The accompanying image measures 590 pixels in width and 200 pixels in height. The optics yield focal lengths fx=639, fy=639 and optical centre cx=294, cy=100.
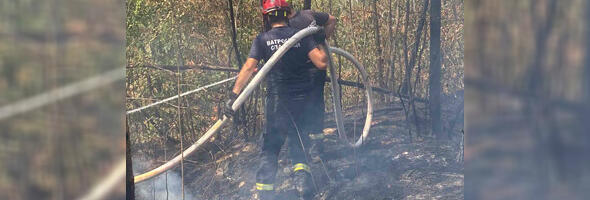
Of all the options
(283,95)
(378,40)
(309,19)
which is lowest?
(283,95)

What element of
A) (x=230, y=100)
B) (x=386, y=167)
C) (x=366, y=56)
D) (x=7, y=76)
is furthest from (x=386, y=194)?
(x=7, y=76)

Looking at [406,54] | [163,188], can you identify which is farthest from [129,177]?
[406,54]

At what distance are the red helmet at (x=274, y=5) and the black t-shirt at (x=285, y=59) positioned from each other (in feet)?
0.48

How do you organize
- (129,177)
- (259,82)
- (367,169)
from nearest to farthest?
1. (129,177)
2. (259,82)
3. (367,169)

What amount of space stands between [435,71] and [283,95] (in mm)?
1173

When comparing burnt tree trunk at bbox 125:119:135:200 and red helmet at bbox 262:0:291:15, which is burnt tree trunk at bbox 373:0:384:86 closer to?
red helmet at bbox 262:0:291:15

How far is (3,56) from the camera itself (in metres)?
3.59

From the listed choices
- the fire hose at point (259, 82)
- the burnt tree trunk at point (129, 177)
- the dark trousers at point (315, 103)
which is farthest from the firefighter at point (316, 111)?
the burnt tree trunk at point (129, 177)

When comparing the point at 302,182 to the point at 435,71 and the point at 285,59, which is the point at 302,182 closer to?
the point at 285,59

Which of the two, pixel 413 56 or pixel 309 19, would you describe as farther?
pixel 413 56

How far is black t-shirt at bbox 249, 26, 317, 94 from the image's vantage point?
4.67 m

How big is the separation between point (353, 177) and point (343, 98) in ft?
2.02

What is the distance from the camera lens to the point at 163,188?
4.84 metres

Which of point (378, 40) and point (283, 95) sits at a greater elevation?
point (378, 40)
